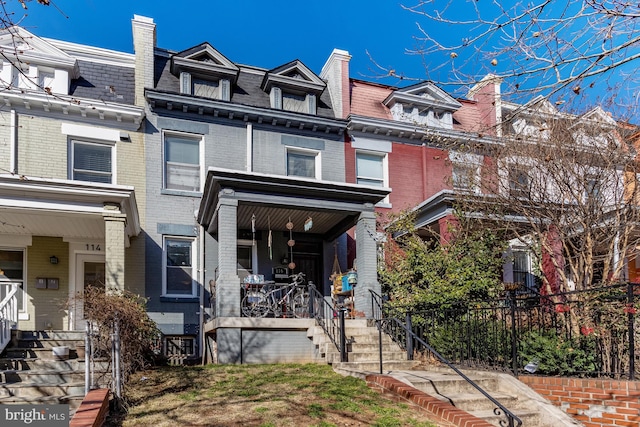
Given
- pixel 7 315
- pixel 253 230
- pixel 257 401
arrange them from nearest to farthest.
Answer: pixel 257 401, pixel 7 315, pixel 253 230

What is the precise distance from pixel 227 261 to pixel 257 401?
4.35 metres

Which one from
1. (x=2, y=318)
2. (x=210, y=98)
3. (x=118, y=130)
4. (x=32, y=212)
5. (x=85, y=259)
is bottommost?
(x=2, y=318)

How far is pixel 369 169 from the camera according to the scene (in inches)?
614

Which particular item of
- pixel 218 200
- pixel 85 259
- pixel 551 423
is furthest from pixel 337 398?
pixel 85 259

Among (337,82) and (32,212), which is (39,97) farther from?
(337,82)

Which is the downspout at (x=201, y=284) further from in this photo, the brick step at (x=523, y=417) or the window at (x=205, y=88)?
the brick step at (x=523, y=417)

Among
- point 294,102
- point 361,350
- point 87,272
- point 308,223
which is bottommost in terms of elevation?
point 361,350

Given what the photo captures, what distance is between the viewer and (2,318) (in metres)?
8.63

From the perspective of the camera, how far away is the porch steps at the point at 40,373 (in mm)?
6516

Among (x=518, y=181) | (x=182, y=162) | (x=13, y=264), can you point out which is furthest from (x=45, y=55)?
(x=518, y=181)

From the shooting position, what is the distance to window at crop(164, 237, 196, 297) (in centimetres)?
1317

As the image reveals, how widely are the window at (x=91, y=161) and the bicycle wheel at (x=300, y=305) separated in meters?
5.42

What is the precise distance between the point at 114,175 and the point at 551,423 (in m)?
10.8
